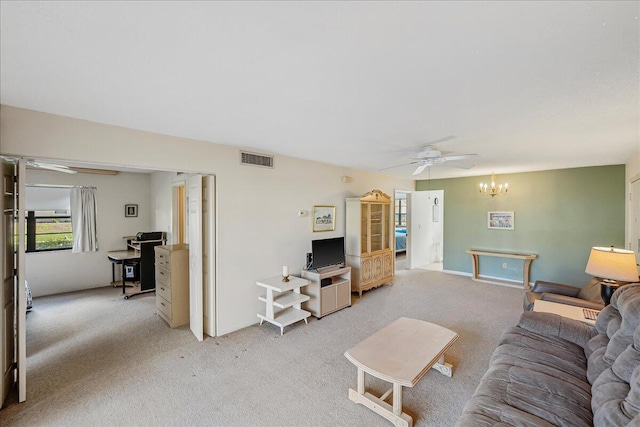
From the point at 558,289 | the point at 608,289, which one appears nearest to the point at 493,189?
the point at 558,289

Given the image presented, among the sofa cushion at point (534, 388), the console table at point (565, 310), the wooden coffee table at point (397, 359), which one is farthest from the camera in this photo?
the console table at point (565, 310)

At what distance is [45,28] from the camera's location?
3.98 feet

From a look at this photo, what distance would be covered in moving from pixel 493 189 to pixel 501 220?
762mm

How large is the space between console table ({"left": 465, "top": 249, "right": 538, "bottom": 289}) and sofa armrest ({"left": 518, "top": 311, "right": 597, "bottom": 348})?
3.42 m

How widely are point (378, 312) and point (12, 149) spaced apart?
4293 mm

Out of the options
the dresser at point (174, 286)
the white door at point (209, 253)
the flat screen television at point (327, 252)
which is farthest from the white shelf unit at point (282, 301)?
the dresser at point (174, 286)

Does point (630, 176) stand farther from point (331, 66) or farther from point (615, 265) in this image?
point (331, 66)

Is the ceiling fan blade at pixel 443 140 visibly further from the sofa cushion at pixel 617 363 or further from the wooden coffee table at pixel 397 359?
the wooden coffee table at pixel 397 359

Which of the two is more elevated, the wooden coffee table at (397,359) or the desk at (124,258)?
the desk at (124,258)

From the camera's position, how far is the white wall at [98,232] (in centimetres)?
484

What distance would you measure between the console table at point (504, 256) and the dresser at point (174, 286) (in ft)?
18.2

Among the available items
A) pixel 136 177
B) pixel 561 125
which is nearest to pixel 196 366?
pixel 561 125

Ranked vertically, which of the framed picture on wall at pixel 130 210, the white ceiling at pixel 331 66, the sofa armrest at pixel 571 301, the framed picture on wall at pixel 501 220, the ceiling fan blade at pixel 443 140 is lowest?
the sofa armrest at pixel 571 301

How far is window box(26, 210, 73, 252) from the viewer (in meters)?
4.89
